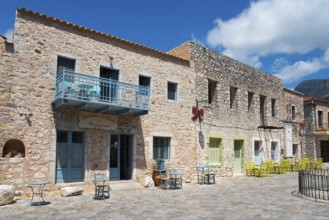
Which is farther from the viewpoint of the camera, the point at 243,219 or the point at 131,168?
the point at 131,168

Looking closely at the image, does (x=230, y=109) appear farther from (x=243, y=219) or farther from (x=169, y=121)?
(x=243, y=219)

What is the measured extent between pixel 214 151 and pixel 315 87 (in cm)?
7623

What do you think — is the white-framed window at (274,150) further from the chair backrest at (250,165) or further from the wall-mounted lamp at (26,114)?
the wall-mounted lamp at (26,114)

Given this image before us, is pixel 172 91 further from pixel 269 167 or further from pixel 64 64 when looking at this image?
pixel 269 167

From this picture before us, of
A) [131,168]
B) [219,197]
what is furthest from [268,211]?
[131,168]

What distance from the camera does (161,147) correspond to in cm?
1209

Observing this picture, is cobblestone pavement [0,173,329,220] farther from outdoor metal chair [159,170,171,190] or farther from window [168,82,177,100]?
window [168,82,177,100]

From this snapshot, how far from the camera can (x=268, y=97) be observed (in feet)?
60.4

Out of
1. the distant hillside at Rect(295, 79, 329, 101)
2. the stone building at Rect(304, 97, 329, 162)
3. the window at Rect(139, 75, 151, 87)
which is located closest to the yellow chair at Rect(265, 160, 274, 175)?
the stone building at Rect(304, 97, 329, 162)

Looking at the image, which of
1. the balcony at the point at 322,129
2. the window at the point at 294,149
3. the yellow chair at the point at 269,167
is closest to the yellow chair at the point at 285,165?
the yellow chair at the point at 269,167

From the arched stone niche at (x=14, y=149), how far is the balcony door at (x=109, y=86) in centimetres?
287

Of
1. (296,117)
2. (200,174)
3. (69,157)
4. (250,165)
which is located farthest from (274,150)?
(69,157)

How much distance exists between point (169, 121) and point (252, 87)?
24.2 feet

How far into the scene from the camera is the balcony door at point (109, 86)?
963 centimetres
